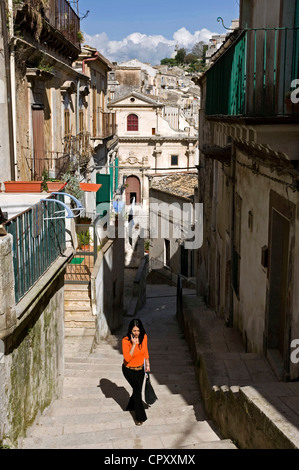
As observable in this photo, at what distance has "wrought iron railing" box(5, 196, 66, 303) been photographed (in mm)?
6020

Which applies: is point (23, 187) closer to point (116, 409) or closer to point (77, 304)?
point (116, 409)

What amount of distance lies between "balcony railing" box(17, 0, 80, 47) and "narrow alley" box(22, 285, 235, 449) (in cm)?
778

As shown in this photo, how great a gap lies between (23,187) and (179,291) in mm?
9716

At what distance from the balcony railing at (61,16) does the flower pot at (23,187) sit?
4.67 m

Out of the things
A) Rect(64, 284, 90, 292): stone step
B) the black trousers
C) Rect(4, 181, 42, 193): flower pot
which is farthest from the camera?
Rect(64, 284, 90, 292): stone step

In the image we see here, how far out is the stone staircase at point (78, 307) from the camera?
13.3 meters

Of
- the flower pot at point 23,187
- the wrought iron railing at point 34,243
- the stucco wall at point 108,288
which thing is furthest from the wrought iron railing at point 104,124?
the wrought iron railing at point 34,243

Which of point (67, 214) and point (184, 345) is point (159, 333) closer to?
point (184, 345)

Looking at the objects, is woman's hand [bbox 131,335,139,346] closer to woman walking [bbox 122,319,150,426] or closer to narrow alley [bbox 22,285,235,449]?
woman walking [bbox 122,319,150,426]

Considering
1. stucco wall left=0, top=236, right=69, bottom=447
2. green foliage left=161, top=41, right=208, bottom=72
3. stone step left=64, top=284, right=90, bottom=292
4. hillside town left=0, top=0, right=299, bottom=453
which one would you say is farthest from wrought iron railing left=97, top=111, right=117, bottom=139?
green foliage left=161, top=41, right=208, bottom=72

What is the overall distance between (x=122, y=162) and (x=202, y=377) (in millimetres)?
39380

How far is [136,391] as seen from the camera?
729 centimetres

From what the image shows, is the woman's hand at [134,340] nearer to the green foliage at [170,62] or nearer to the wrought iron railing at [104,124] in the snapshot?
the wrought iron railing at [104,124]

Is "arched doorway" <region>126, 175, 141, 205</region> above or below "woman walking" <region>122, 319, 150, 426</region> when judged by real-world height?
below
